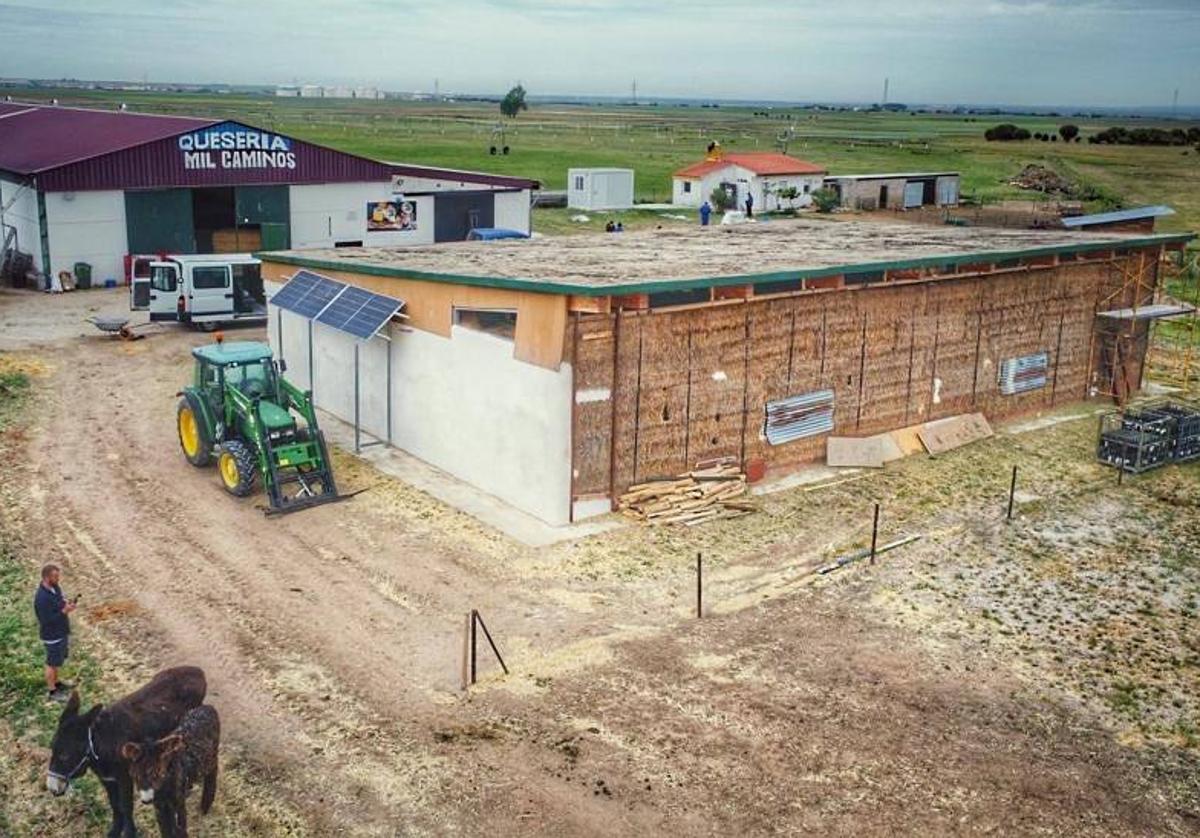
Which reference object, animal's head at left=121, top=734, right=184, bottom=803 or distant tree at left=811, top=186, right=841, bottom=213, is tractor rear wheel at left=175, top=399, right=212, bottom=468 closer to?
animal's head at left=121, top=734, right=184, bottom=803

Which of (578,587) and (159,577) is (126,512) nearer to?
(159,577)

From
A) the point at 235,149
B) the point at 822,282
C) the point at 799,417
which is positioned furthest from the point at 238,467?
the point at 235,149

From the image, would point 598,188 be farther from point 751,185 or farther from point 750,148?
point 750,148

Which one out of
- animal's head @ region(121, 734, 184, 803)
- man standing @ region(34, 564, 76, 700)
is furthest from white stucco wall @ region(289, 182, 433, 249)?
animal's head @ region(121, 734, 184, 803)

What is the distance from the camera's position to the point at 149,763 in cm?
1015

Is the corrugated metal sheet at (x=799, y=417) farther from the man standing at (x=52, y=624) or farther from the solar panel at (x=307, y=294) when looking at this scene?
the man standing at (x=52, y=624)

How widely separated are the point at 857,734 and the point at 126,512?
12670mm

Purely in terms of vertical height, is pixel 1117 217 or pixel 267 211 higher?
pixel 1117 217

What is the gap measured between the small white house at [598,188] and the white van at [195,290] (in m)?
29.1

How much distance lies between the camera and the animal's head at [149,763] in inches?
398

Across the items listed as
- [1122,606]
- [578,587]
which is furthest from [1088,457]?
[578,587]

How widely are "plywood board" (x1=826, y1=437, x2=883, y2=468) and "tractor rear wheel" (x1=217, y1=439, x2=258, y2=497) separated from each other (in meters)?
10.8

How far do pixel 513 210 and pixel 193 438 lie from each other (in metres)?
29.5

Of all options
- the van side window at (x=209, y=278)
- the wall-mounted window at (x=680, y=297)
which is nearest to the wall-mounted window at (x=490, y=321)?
the wall-mounted window at (x=680, y=297)
